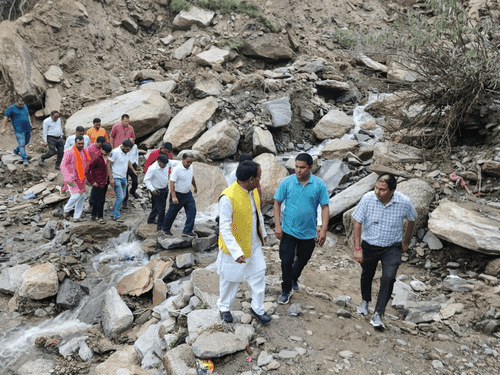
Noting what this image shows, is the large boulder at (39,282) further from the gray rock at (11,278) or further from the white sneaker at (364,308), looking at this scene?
the white sneaker at (364,308)

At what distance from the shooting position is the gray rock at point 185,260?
5.92m

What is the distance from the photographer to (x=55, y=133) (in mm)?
9117

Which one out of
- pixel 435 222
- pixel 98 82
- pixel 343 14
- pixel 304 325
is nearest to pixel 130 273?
pixel 304 325

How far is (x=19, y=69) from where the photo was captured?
36.6 feet

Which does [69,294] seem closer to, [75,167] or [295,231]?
[75,167]

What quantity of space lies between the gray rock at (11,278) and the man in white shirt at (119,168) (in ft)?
6.24

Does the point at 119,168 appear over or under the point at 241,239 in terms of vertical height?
under

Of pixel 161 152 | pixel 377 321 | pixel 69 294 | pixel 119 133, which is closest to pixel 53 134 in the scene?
pixel 119 133

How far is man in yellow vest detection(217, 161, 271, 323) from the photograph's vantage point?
3.54 meters

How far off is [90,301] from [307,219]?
3.51 meters

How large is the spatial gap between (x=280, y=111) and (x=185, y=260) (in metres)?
5.90

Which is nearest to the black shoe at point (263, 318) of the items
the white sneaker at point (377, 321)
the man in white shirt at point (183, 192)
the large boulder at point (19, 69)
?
the white sneaker at point (377, 321)

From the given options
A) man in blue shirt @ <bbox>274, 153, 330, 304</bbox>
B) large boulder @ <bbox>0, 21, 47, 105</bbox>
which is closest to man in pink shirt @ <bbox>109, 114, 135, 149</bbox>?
large boulder @ <bbox>0, 21, 47, 105</bbox>

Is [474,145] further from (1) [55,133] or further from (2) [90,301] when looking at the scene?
(1) [55,133]
